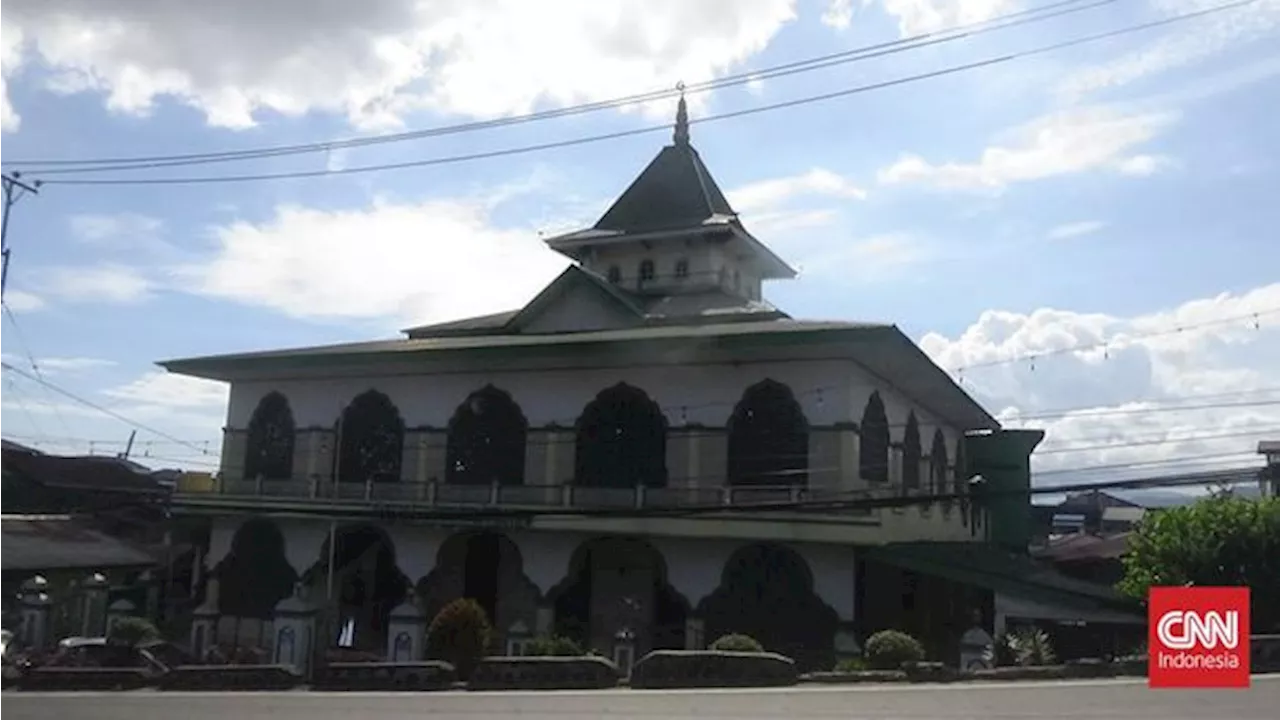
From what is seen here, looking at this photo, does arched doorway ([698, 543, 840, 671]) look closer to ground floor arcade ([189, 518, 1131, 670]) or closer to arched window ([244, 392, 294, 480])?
ground floor arcade ([189, 518, 1131, 670])

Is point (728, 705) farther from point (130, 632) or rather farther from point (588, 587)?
point (130, 632)

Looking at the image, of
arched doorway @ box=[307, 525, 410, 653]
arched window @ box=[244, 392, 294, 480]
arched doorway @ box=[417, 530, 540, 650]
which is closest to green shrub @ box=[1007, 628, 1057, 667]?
arched doorway @ box=[417, 530, 540, 650]

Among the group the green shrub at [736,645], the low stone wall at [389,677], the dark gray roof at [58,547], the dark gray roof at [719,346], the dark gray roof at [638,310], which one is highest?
the dark gray roof at [638,310]

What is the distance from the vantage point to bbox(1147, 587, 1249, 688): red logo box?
51.9 ft

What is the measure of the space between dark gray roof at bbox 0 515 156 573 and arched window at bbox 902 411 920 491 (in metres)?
23.4

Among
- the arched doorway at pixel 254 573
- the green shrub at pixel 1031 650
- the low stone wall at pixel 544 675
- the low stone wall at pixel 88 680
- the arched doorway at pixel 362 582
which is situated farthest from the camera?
the arched doorway at pixel 254 573

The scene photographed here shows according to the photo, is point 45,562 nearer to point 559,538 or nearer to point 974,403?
point 559,538

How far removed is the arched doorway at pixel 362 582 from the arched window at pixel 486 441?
Answer: 265 cm

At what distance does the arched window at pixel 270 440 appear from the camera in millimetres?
33062

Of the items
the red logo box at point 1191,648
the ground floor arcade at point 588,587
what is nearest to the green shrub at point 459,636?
the ground floor arcade at point 588,587

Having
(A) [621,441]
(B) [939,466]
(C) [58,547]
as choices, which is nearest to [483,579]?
(A) [621,441]

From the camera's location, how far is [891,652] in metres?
20.9

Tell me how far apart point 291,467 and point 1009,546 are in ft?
70.5

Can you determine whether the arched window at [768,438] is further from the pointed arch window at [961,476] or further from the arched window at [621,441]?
the pointed arch window at [961,476]
